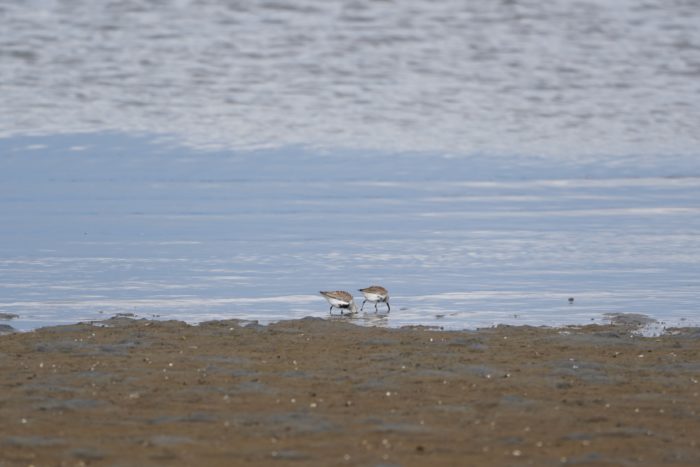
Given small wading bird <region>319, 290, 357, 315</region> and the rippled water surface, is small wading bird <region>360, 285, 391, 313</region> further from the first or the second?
the rippled water surface

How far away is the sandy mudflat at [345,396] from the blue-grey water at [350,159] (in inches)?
69.1

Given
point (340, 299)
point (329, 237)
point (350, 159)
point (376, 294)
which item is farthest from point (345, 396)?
point (350, 159)

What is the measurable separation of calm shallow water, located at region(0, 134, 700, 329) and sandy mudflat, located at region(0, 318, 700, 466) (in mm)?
1652

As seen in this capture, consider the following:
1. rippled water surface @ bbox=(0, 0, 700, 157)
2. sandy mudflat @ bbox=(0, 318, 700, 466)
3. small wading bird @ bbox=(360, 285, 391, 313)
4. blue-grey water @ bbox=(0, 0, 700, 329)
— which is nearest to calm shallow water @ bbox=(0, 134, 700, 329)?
blue-grey water @ bbox=(0, 0, 700, 329)

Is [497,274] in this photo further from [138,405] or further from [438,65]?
[438,65]

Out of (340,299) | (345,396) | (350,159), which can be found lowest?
(345,396)

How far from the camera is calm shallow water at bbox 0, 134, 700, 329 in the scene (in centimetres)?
1504

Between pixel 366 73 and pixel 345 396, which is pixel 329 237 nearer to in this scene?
pixel 345 396

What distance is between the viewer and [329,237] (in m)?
20.4

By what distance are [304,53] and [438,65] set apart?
527 centimetres

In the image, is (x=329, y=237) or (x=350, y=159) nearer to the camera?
(x=329, y=237)

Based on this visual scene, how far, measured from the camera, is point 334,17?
59906 mm

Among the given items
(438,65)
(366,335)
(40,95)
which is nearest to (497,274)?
(366,335)

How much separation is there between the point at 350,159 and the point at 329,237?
36.5 feet
